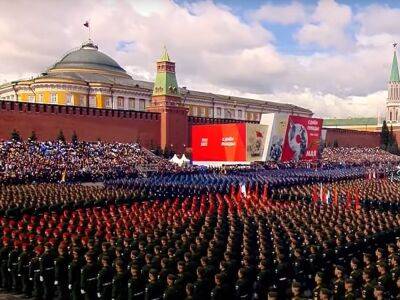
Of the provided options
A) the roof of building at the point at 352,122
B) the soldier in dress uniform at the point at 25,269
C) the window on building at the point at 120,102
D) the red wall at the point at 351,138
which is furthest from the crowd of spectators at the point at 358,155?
the soldier in dress uniform at the point at 25,269

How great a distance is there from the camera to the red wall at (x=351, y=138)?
65269mm

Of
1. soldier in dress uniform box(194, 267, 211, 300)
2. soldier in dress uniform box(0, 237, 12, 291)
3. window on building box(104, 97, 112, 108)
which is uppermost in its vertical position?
window on building box(104, 97, 112, 108)

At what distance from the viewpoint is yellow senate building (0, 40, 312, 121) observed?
5219cm

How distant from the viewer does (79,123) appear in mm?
41312

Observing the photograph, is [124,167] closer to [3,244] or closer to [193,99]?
[3,244]

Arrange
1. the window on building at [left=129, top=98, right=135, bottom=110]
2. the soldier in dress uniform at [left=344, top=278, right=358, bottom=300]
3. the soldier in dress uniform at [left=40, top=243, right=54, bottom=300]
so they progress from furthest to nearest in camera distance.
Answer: the window on building at [left=129, top=98, right=135, bottom=110], the soldier in dress uniform at [left=40, top=243, right=54, bottom=300], the soldier in dress uniform at [left=344, top=278, right=358, bottom=300]

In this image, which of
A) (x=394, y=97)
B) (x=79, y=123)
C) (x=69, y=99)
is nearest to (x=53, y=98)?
(x=69, y=99)

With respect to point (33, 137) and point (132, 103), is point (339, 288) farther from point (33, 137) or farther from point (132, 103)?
point (132, 103)

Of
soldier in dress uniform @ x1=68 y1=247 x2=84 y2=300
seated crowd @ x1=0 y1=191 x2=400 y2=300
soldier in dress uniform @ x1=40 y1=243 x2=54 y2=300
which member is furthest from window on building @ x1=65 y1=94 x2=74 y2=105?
soldier in dress uniform @ x1=68 y1=247 x2=84 y2=300

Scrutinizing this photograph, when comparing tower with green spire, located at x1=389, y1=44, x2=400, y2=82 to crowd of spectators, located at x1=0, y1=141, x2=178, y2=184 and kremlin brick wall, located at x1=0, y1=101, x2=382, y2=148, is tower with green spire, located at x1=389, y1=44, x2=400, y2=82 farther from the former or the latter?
crowd of spectators, located at x1=0, y1=141, x2=178, y2=184

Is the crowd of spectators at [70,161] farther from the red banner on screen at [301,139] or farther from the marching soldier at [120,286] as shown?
the marching soldier at [120,286]

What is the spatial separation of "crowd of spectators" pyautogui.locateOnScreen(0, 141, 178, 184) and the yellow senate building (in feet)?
44.6

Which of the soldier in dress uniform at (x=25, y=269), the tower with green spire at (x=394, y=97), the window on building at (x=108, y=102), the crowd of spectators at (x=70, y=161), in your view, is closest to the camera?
the soldier in dress uniform at (x=25, y=269)

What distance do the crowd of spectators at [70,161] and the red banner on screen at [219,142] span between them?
4469mm
